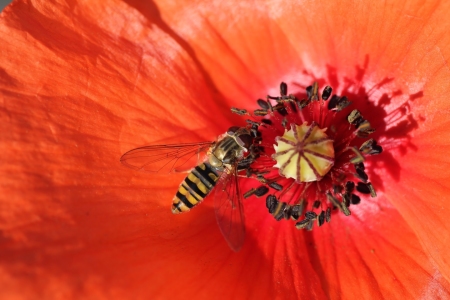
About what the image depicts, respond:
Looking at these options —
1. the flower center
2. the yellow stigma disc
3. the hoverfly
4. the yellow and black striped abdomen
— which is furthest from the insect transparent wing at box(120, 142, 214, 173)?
the yellow stigma disc

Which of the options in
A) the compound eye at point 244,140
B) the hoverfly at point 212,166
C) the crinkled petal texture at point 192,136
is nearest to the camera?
the crinkled petal texture at point 192,136

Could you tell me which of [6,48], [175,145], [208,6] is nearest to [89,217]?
[175,145]

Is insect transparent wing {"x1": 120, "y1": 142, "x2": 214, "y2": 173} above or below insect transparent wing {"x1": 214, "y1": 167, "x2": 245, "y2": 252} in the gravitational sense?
above

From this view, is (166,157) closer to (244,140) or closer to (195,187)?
(195,187)

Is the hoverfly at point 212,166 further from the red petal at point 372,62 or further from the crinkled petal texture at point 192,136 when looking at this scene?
the red petal at point 372,62

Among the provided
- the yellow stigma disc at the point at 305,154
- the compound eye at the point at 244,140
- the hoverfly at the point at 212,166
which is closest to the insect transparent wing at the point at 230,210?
the hoverfly at the point at 212,166

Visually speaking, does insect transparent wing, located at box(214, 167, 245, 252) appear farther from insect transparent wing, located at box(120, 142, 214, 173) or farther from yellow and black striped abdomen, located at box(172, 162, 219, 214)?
insect transparent wing, located at box(120, 142, 214, 173)
